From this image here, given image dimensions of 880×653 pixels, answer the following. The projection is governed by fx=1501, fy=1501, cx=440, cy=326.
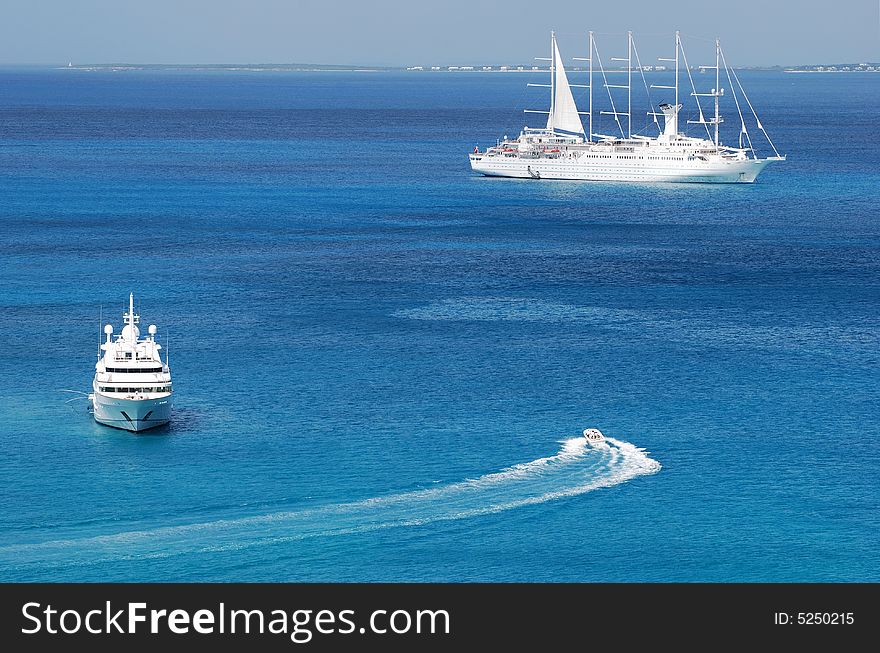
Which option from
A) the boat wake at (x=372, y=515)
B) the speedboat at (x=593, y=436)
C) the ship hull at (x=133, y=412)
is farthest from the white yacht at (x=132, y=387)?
the speedboat at (x=593, y=436)

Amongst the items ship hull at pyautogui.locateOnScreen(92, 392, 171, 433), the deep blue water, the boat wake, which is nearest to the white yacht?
ship hull at pyautogui.locateOnScreen(92, 392, 171, 433)

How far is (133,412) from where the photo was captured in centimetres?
7544

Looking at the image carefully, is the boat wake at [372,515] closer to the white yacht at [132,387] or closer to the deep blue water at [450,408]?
the deep blue water at [450,408]

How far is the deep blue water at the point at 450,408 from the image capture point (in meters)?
61.3

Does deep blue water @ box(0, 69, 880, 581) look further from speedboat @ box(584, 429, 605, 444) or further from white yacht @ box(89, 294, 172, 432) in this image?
speedboat @ box(584, 429, 605, 444)

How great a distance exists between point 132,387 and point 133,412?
4.12 feet

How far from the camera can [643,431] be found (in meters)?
77.4

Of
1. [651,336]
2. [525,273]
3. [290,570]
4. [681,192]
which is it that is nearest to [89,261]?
[525,273]

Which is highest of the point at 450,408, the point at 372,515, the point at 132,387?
the point at 132,387

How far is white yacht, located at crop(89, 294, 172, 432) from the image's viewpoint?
75.3m

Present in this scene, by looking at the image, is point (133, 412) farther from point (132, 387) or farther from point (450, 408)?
point (450, 408)

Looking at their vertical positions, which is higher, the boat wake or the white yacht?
the white yacht

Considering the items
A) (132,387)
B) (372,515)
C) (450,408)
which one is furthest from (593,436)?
(132,387)

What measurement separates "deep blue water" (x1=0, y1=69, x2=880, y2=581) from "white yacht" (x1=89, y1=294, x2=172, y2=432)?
44.6 inches
